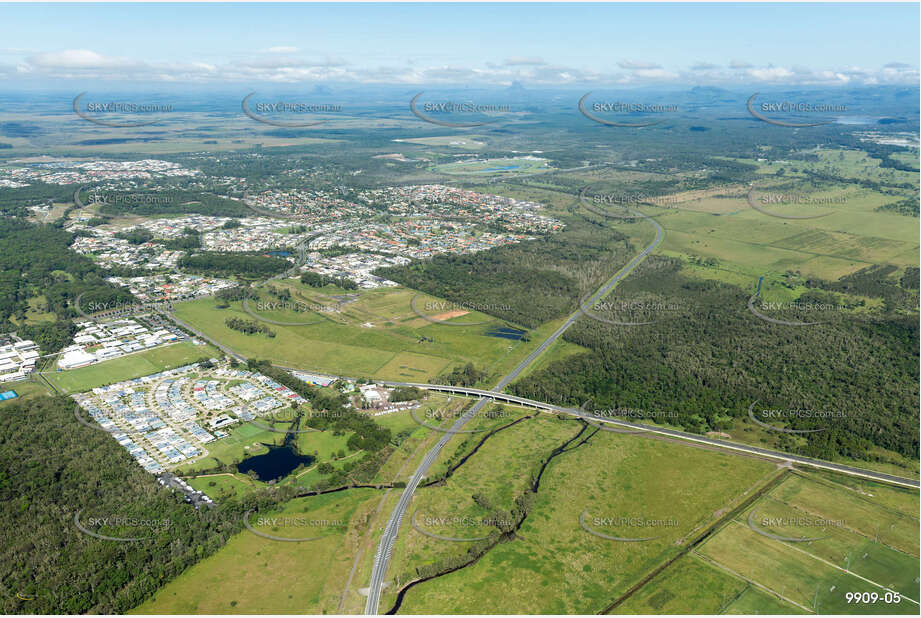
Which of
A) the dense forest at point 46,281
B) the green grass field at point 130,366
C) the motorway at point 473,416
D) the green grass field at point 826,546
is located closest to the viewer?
the green grass field at point 826,546

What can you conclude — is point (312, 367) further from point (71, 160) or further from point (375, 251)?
point (71, 160)

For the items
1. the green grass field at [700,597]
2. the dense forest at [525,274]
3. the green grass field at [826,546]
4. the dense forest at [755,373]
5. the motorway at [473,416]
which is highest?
the dense forest at [525,274]

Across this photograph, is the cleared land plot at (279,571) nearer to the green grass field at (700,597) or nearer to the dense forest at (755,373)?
the green grass field at (700,597)

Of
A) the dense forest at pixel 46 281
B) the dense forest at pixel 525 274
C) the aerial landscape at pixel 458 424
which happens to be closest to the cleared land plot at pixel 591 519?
the aerial landscape at pixel 458 424

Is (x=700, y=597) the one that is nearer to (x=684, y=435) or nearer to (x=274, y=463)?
(x=684, y=435)

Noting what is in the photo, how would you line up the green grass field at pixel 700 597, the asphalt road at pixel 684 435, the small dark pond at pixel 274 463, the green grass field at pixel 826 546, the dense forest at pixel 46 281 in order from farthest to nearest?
the dense forest at pixel 46 281, the asphalt road at pixel 684 435, the small dark pond at pixel 274 463, the green grass field at pixel 826 546, the green grass field at pixel 700 597

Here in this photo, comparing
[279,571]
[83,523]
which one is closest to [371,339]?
[279,571]

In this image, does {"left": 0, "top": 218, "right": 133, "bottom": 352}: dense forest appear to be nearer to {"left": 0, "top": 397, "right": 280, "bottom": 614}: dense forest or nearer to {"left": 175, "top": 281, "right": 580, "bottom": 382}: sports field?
{"left": 175, "top": 281, "right": 580, "bottom": 382}: sports field

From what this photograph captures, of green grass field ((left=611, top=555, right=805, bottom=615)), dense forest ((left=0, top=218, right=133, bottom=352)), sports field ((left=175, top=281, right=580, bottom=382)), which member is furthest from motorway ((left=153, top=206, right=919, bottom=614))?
dense forest ((left=0, top=218, right=133, bottom=352))

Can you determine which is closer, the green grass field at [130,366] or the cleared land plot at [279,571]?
the cleared land plot at [279,571]
